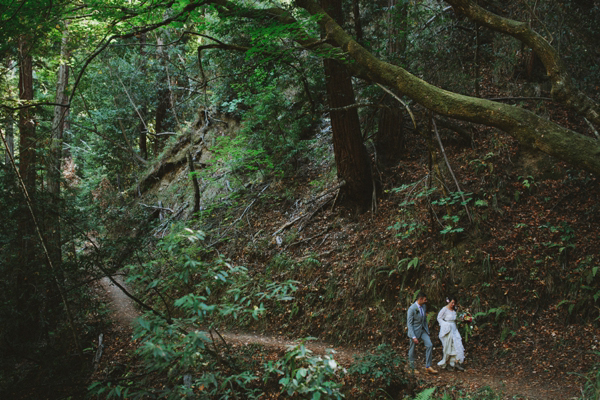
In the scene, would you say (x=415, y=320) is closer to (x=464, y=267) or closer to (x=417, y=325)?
(x=417, y=325)

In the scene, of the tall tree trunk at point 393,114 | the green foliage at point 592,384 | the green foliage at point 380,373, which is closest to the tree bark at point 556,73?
the green foliage at point 592,384

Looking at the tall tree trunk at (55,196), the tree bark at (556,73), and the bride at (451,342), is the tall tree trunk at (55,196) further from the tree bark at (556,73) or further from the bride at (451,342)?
the tree bark at (556,73)

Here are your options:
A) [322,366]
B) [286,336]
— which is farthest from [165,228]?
[322,366]

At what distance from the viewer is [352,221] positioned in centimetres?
1077

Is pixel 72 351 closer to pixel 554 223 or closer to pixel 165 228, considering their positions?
pixel 165 228

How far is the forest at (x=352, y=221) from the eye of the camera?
5633 mm

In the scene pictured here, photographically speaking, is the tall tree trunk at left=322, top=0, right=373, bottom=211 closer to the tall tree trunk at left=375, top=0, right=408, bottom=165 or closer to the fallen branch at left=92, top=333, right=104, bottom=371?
the tall tree trunk at left=375, top=0, right=408, bottom=165

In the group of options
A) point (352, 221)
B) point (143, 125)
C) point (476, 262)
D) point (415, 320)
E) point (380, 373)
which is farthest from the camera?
point (143, 125)

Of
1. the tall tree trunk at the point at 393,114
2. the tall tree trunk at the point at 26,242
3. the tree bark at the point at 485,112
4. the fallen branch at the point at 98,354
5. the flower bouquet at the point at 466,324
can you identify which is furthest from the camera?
the tall tree trunk at the point at 393,114

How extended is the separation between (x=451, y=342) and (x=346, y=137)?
545cm

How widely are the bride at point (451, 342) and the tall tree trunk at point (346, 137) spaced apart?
169 inches

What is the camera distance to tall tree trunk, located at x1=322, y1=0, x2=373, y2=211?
923cm

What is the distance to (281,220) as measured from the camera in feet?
41.2

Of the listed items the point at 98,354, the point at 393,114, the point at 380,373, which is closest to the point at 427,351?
the point at 380,373
